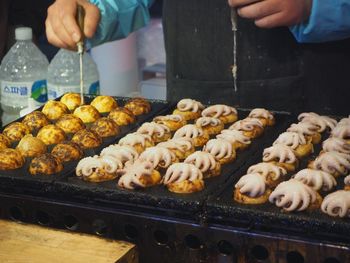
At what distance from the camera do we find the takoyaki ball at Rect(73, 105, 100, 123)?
2.26 m

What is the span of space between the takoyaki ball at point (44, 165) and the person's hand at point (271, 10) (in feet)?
2.79

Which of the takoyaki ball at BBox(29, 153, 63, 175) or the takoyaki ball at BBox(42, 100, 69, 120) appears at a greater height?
the takoyaki ball at BBox(42, 100, 69, 120)

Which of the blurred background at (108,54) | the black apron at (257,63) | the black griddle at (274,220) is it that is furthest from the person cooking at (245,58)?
the black griddle at (274,220)

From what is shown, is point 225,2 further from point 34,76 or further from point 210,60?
point 34,76

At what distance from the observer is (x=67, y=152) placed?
76.0 inches

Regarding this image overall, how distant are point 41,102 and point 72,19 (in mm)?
663

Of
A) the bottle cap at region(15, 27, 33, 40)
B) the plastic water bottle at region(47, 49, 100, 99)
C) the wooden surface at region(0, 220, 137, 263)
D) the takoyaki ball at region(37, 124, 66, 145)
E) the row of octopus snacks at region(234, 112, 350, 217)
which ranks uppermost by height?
the bottle cap at region(15, 27, 33, 40)

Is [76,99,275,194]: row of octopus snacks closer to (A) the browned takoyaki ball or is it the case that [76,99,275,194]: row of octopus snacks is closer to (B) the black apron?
(A) the browned takoyaki ball

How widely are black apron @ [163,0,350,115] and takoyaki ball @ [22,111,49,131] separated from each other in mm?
800

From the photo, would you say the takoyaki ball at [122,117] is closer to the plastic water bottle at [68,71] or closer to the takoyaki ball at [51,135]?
the takoyaki ball at [51,135]

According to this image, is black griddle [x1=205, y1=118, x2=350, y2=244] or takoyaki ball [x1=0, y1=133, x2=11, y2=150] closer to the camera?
black griddle [x1=205, y1=118, x2=350, y2=244]

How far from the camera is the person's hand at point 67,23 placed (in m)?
2.36

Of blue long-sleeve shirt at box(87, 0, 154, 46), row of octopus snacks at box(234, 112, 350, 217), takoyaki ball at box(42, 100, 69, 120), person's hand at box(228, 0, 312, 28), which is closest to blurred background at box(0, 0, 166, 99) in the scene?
blue long-sleeve shirt at box(87, 0, 154, 46)

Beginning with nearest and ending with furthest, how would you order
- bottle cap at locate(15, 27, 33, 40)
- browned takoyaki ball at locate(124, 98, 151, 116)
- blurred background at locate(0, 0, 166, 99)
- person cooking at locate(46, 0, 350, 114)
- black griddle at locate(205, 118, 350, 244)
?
black griddle at locate(205, 118, 350, 244), browned takoyaki ball at locate(124, 98, 151, 116), person cooking at locate(46, 0, 350, 114), bottle cap at locate(15, 27, 33, 40), blurred background at locate(0, 0, 166, 99)
